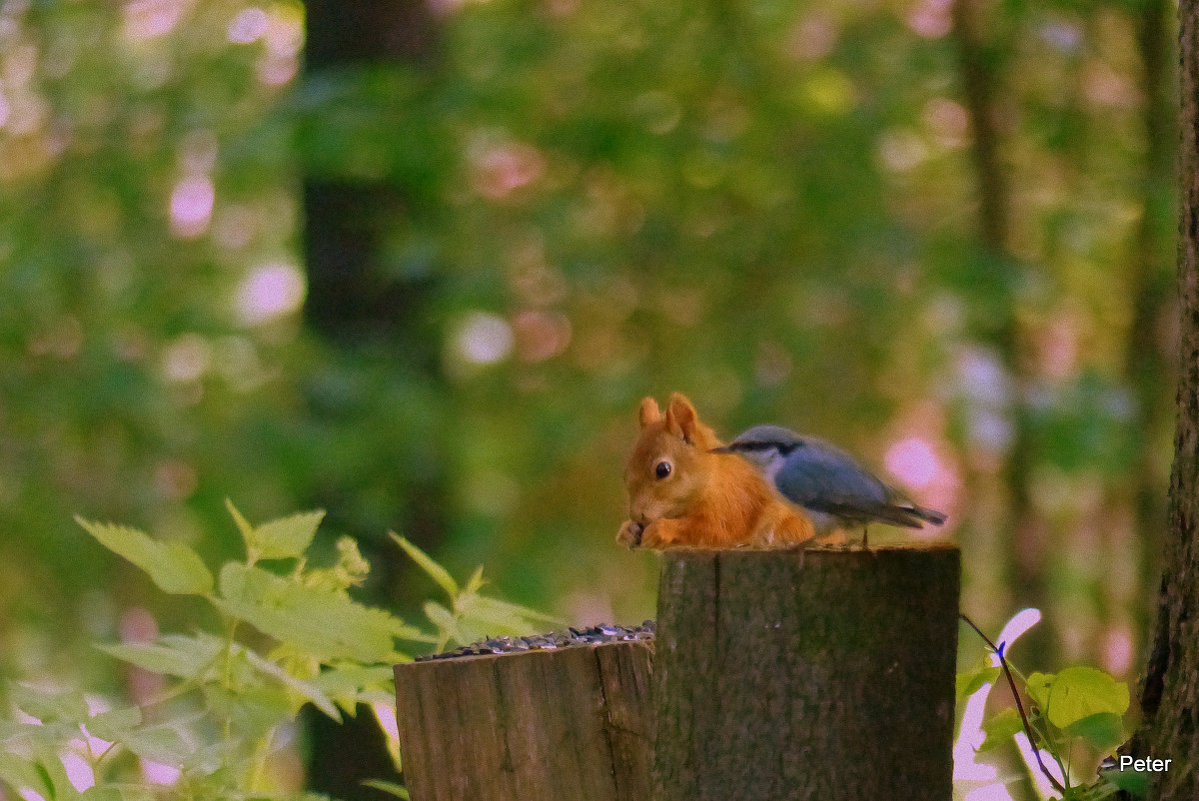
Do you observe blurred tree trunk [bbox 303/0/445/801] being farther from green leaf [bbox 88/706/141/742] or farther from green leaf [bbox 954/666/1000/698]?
green leaf [bbox 954/666/1000/698]

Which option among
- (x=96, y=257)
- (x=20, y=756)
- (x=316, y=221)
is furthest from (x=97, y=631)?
(x=20, y=756)

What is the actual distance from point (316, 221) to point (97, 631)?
2.78 meters

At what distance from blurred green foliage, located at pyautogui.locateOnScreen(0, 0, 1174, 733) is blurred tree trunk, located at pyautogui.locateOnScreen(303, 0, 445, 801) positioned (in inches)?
3.5

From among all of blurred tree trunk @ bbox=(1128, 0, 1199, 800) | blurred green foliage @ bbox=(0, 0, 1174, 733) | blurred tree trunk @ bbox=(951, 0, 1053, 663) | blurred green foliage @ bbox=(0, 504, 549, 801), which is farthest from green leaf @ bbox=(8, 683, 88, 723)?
blurred tree trunk @ bbox=(951, 0, 1053, 663)

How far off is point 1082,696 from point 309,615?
0.72 meters

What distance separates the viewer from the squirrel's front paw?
175 centimetres

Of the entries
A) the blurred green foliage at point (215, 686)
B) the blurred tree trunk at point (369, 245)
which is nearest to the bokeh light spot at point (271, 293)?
the blurred tree trunk at point (369, 245)

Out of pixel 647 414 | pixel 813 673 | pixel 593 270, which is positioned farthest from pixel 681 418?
pixel 593 270

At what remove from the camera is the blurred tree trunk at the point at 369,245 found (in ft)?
15.1

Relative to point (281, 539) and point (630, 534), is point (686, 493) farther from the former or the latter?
point (281, 539)

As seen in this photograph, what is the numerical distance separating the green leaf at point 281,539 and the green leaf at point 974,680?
66cm

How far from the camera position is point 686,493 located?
180cm

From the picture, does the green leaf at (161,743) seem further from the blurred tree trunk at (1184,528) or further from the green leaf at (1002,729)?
the blurred tree trunk at (1184,528)

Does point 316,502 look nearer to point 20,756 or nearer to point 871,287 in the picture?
point 871,287
